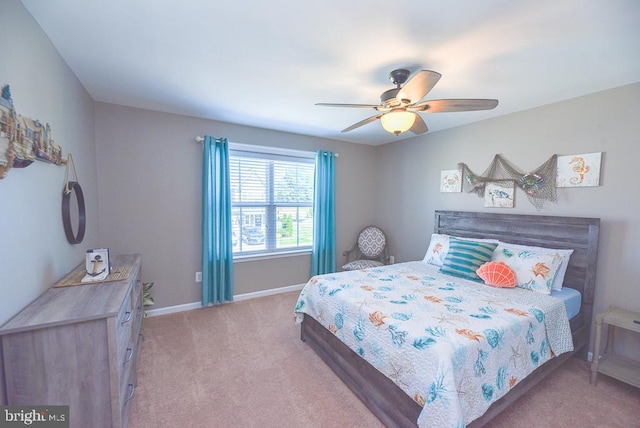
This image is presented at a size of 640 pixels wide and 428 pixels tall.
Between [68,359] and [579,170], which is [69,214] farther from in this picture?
[579,170]

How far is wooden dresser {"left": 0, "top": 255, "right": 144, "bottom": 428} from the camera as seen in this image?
116cm

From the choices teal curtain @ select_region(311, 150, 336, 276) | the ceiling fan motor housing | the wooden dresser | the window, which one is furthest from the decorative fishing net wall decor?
the wooden dresser

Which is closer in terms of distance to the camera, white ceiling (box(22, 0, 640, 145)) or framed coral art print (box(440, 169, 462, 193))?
white ceiling (box(22, 0, 640, 145))

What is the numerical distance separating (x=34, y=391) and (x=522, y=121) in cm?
419

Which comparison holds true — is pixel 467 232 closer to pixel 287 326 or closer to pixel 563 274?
pixel 563 274

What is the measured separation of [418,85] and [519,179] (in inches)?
76.5

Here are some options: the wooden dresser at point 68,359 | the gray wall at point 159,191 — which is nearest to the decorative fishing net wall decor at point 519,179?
the gray wall at point 159,191

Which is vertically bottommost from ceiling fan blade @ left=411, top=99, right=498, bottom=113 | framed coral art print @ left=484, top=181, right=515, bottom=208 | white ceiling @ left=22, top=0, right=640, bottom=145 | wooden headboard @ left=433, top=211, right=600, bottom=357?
wooden headboard @ left=433, top=211, right=600, bottom=357

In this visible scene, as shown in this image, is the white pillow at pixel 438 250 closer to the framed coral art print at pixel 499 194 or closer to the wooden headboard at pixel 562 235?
the wooden headboard at pixel 562 235

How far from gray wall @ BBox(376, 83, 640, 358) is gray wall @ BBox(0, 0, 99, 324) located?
386cm

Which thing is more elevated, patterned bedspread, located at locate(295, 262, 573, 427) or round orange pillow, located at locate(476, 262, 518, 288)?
round orange pillow, located at locate(476, 262, 518, 288)

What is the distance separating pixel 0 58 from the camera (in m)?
1.16

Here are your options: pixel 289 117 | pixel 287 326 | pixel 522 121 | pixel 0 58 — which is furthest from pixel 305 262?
pixel 0 58

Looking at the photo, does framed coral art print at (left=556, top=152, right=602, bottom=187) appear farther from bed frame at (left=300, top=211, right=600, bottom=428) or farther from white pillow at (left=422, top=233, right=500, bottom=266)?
white pillow at (left=422, top=233, right=500, bottom=266)
